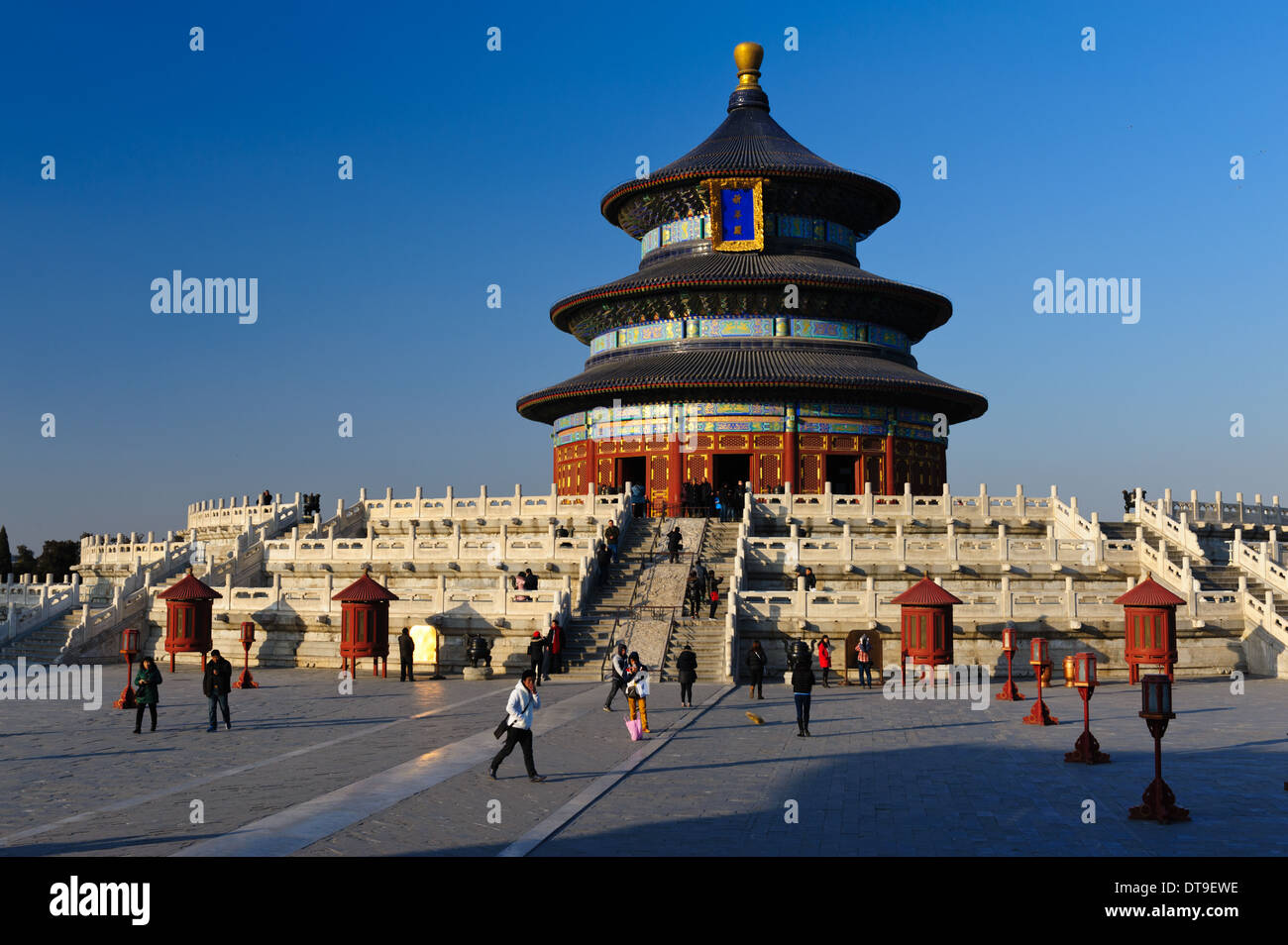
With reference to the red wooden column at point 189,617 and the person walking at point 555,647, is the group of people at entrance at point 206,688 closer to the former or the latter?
the person walking at point 555,647

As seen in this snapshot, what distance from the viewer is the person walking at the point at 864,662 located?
27656mm

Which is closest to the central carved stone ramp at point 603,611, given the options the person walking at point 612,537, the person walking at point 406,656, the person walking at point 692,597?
the person walking at point 612,537

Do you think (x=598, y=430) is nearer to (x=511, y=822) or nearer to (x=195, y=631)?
(x=195, y=631)

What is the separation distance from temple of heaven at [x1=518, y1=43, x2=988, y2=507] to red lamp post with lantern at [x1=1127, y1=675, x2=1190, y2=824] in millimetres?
35520

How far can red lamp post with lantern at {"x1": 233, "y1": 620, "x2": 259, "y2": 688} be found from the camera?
28156 mm

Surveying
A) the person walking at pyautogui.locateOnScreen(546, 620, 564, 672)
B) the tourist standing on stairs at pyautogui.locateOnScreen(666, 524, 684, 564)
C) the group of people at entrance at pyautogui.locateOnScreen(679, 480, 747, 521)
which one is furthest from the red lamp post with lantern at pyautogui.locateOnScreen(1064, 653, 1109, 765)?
the group of people at entrance at pyautogui.locateOnScreen(679, 480, 747, 521)

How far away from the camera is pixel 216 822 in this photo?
13.0 m

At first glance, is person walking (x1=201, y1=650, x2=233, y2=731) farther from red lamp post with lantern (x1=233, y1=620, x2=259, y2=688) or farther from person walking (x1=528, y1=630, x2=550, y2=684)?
red lamp post with lantern (x1=233, y1=620, x2=259, y2=688)

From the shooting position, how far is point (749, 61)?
2564 inches

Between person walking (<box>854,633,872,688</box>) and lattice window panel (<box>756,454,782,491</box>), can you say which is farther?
lattice window panel (<box>756,454,782,491</box>)

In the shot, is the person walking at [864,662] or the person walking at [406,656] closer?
the person walking at [864,662]

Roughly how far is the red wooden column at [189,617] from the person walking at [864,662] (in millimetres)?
16179
